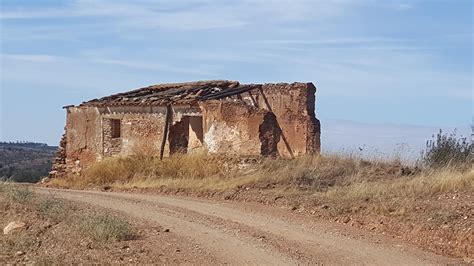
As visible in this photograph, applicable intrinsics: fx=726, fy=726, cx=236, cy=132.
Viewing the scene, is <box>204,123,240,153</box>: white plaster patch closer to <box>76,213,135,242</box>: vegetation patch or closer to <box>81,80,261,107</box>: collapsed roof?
<box>81,80,261,107</box>: collapsed roof

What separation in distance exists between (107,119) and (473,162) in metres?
13.9

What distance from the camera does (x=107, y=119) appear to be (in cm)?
2753

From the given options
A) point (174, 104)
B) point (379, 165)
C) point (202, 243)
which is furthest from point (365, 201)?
point (174, 104)

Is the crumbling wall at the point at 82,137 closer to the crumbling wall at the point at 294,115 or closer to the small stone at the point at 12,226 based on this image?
the crumbling wall at the point at 294,115

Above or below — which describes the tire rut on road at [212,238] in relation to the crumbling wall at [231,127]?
below

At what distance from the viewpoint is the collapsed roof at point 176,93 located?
26.0 meters

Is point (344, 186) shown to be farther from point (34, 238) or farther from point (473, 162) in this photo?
point (34, 238)

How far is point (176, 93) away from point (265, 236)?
15.4 metres

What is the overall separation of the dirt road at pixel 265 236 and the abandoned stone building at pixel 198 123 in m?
6.30

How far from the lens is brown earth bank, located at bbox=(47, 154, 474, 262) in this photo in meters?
13.4

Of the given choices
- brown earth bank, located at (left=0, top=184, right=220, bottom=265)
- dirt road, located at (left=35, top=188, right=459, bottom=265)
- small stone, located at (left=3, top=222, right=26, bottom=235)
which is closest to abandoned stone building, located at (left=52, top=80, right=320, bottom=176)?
dirt road, located at (left=35, top=188, right=459, bottom=265)

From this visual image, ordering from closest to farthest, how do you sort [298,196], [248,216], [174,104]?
[248,216] → [298,196] → [174,104]

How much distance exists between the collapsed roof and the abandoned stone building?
0.04 meters

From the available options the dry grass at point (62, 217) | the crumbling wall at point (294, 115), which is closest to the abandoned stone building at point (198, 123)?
the crumbling wall at point (294, 115)
